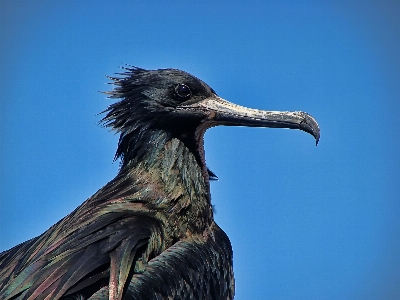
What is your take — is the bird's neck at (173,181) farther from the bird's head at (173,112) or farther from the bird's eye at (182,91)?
the bird's eye at (182,91)

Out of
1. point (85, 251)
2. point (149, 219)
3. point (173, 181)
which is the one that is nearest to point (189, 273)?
point (149, 219)

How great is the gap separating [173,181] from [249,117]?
624 millimetres

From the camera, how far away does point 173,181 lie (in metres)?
6.39

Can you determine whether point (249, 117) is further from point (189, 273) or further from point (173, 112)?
point (189, 273)

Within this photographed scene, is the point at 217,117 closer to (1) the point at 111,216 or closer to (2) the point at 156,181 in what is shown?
(2) the point at 156,181

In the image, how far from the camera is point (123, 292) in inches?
217

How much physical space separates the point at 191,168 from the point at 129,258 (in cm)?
102

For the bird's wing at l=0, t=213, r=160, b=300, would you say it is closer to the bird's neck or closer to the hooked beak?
the bird's neck

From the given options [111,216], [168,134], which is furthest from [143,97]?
[111,216]

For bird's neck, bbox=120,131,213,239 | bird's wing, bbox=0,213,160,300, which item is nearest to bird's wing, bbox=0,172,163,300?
bird's wing, bbox=0,213,160,300

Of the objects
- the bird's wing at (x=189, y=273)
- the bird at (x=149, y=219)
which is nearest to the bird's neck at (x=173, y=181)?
the bird at (x=149, y=219)

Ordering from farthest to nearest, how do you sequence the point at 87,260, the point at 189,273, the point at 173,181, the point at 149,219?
the point at 173,181 < the point at 149,219 < the point at 189,273 < the point at 87,260

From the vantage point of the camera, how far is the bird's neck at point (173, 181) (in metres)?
6.29

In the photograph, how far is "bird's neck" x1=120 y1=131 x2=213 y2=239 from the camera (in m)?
6.29
